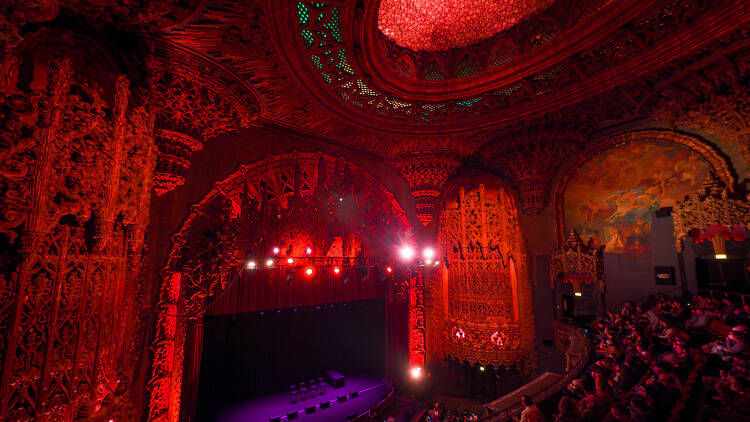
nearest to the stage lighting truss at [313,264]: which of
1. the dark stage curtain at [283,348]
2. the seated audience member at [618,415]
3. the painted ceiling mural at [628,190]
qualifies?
the dark stage curtain at [283,348]

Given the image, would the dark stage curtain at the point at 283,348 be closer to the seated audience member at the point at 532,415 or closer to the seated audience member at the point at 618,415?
the seated audience member at the point at 532,415

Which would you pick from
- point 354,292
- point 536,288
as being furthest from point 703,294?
point 354,292

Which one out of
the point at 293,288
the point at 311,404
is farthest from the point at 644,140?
the point at 311,404

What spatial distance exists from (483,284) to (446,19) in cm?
697

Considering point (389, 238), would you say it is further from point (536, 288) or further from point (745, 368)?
point (745, 368)

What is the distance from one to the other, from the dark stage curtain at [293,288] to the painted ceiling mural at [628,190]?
587 cm

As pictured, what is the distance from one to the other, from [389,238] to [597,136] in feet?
20.1

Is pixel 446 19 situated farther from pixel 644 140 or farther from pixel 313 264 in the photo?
pixel 313 264

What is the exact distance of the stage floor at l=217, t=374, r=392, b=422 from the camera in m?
8.42

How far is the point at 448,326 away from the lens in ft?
29.8

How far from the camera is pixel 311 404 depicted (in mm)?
9016

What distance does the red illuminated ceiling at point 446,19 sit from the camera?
4750 millimetres

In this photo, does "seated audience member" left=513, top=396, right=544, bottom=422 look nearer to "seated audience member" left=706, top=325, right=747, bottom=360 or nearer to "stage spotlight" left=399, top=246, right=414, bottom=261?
"seated audience member" left=706, top=325, right=747, bottom=360

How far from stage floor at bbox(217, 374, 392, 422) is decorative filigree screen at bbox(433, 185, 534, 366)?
2964 mm
